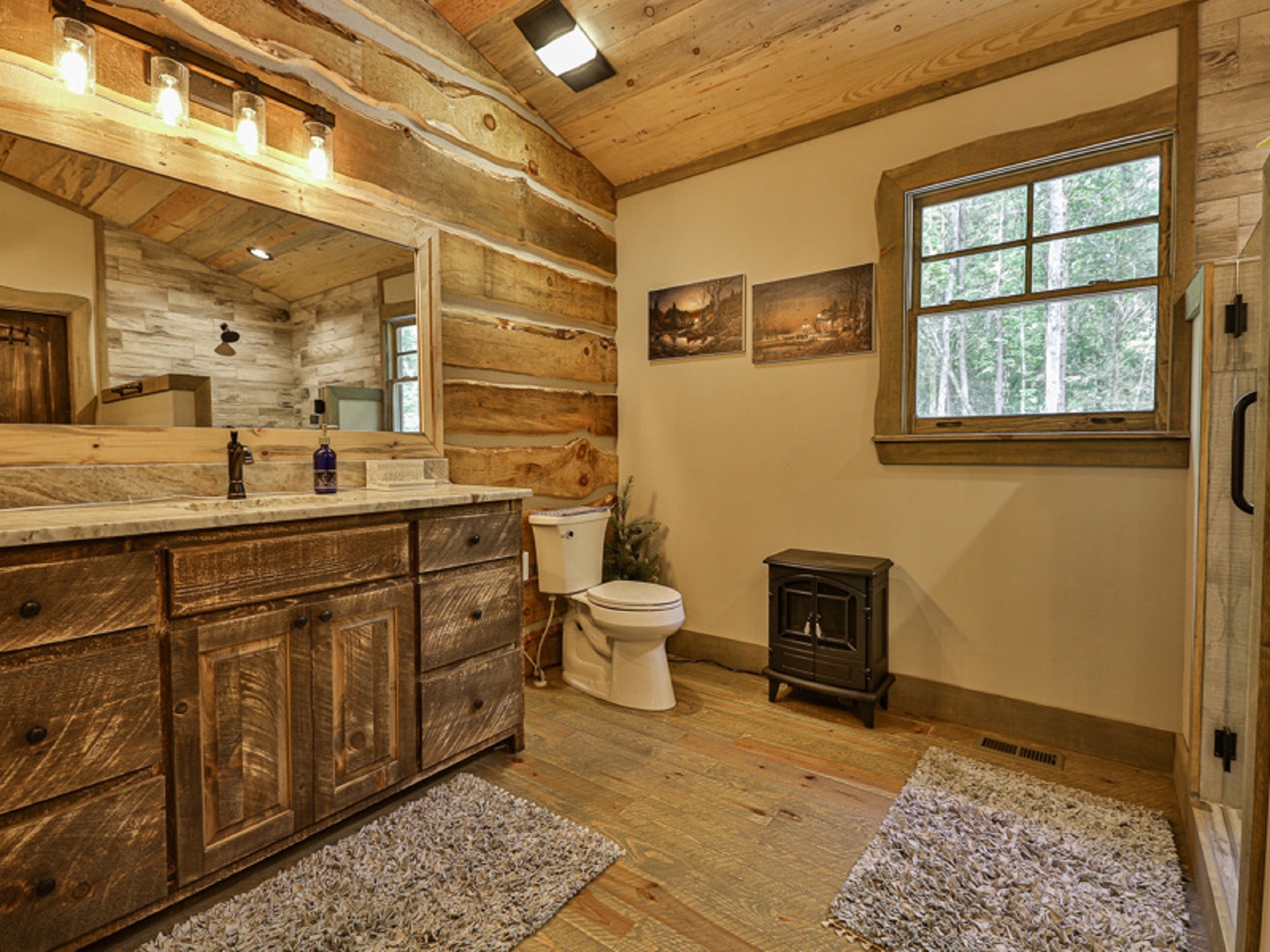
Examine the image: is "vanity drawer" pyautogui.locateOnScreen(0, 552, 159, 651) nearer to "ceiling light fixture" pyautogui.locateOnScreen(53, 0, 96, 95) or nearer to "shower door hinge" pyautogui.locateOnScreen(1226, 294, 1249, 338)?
"ceiling light fixture" pyautogui.locateOnScreen(53, 0, 96, 95)

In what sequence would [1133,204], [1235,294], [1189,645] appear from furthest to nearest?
1. [1133,204]
2. [1189,645]
3. [1235,294]

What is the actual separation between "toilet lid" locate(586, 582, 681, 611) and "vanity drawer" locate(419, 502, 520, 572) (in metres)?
0.60

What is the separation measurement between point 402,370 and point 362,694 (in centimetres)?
131

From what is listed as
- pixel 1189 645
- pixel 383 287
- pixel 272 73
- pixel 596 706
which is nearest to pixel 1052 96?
pixel 1189 645

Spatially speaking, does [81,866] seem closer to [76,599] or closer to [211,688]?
[211,688]

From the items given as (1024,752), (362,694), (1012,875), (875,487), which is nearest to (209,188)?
(362,694)

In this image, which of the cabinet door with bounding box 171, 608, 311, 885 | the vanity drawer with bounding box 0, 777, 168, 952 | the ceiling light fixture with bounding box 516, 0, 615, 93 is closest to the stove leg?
the cabinet door with bounding box 171, 608, 311, 885

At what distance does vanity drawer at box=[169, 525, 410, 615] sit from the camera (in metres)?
1.45

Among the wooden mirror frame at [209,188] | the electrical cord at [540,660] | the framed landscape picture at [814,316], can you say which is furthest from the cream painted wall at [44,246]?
the framed landscape picture at [814,316]

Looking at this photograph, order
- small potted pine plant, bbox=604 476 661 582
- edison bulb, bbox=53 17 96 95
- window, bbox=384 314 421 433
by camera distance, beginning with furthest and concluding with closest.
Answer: small potted pine plant, bbox=604 476 661 582 → window, bbox=384 314 421 433 → edison bulb, bbox=53 17 96 95

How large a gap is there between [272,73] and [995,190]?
2.80 metres

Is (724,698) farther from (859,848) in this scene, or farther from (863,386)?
(863,386)

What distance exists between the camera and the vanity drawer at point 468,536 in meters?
1.98

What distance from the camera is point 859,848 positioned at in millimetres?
1765
